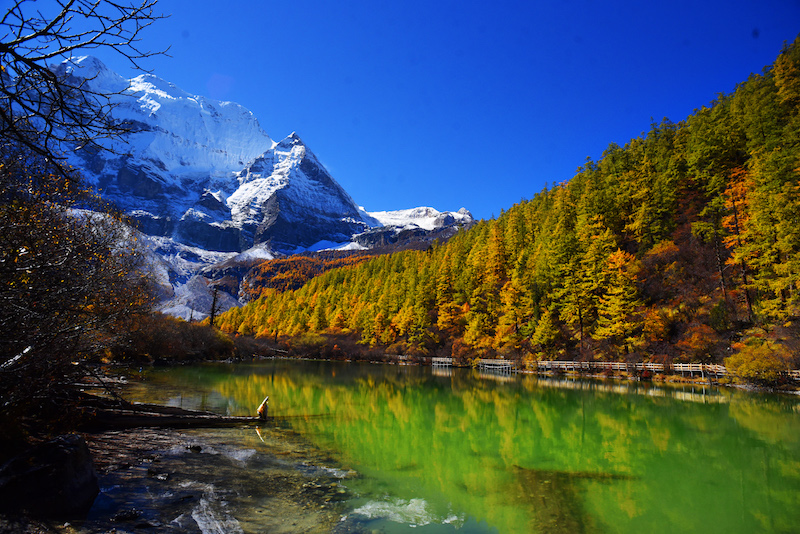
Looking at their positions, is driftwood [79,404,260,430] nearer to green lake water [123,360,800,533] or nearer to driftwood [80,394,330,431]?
driftwood [80,394,330,431]

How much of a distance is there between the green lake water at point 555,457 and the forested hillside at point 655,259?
9530 millimetres

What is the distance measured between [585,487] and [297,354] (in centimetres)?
6937

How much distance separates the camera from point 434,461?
927cm

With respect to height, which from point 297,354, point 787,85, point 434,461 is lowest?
point 297,354

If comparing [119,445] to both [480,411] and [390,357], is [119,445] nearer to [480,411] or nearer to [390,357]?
[480,411]

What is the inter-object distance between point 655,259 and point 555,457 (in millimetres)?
32396

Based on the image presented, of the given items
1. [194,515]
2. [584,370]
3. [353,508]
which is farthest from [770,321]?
[194,515]

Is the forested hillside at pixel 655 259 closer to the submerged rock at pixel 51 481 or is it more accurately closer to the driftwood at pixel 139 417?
the driftwood at pixel 139 417

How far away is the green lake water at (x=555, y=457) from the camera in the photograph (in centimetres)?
605

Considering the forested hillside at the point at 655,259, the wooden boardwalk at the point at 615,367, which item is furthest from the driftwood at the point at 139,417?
the wooden boardwalk at the point at 615,367

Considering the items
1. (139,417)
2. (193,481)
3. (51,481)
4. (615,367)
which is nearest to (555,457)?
(193,481)

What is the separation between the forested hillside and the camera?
25359 mm

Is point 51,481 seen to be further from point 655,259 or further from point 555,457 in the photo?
point 655,259

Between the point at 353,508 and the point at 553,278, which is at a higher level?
the point at 553,278
